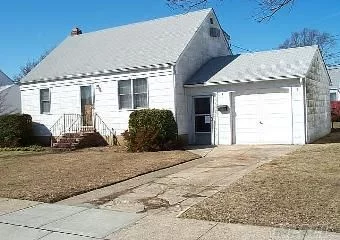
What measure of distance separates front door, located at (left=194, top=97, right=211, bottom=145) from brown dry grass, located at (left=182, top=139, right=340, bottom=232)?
8.36m

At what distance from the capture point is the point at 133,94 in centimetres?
2094

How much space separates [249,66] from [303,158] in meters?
7.67

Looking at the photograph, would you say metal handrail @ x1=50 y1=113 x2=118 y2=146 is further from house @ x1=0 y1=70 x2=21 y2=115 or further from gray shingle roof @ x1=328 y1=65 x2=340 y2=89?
gray shingle roof @ x1=328 y1=65 x2=340 y2=89

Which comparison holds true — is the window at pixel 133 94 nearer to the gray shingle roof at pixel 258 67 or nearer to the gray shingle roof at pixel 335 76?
the gray shingle roof at pixel 258 67

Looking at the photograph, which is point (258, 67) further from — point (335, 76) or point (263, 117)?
point (335, 76)

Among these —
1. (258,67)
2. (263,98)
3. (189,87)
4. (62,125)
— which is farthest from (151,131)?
(62,125)

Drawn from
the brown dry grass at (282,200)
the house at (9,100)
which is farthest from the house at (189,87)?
the house at (9,100)

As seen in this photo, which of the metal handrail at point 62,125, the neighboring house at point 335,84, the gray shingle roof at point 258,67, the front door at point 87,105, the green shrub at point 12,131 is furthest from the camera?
the neighboring house at point 335,84

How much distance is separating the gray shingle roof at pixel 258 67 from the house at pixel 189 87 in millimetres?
49

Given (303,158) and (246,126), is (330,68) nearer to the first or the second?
(246,126)

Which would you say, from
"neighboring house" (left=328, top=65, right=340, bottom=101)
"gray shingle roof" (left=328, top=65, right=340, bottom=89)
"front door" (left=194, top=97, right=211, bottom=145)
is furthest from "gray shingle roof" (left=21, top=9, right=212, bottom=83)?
"gray shingle roof" (left=328, top=65, right=340, bottom=89)

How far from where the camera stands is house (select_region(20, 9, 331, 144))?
18469 millimetres

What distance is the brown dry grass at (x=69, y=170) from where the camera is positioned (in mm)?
10281

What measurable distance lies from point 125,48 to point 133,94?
11.9ft
